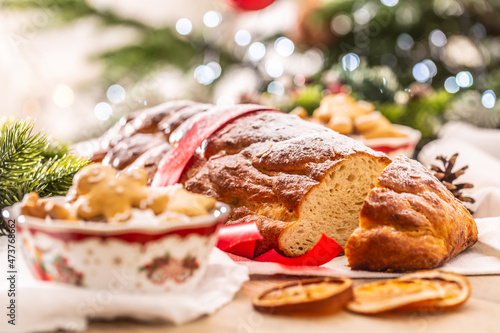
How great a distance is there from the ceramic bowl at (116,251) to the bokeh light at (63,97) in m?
3.29

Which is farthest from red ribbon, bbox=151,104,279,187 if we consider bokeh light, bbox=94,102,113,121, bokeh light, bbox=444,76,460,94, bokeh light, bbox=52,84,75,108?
bokeh light, bbox=52,84,75,108

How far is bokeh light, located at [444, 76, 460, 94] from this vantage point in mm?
3279

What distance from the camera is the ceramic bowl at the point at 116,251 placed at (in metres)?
0.90

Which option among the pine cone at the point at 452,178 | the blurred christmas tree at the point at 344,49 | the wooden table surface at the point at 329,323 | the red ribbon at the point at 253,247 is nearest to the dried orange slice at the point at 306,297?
the wooden table surface at the point at 329,323

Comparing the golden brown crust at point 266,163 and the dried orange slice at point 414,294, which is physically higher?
the golden brown crust at point 266,163

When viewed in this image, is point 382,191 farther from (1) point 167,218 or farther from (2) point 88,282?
(2) point 88,282

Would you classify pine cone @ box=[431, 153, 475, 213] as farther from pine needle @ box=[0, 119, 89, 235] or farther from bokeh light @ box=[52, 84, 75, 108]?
bokeh light @ box=[52, 84, 75, 108]

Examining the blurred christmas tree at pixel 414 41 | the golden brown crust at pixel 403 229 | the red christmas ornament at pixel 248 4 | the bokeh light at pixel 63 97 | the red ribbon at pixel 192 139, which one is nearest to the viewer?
the golden brown crust at pixel 403 229

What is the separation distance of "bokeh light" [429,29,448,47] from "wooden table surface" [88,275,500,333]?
266cm

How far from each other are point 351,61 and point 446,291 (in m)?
2.39

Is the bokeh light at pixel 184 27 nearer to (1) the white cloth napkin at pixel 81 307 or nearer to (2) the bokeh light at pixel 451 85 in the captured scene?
(2) the bokeh light at pixel 451 85

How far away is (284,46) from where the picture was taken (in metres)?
3.38

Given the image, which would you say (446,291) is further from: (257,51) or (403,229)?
(257,51)

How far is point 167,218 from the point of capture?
0.95m
